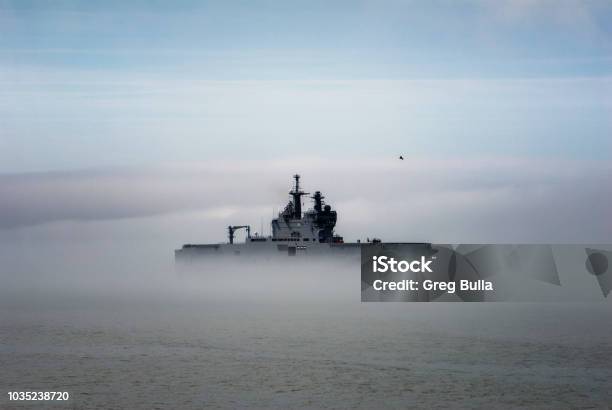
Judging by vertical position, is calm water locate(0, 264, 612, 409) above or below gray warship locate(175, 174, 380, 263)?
below

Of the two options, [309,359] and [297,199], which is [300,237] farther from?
[309,359]

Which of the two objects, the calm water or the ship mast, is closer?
the calm water

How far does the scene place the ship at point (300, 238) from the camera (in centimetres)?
9294

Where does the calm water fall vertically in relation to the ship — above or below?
below

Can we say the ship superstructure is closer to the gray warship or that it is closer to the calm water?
the gray warship

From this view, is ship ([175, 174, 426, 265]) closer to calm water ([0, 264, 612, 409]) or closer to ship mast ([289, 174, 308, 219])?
ship mast ([289, 174, 308, 219])

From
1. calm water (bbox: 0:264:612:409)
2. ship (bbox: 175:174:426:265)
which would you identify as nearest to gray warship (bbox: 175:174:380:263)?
ship (bbox: 175:174:426:265)

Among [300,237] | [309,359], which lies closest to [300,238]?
[300,237]

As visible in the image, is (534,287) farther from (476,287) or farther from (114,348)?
(114,348)

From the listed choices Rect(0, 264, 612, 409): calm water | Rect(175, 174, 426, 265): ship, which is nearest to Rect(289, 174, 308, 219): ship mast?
Rect(175, 174, 426, 265): ship

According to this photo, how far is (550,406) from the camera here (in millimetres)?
27062

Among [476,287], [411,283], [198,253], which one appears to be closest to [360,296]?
[411,283]

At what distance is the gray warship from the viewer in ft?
305

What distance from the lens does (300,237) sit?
3720 inches
